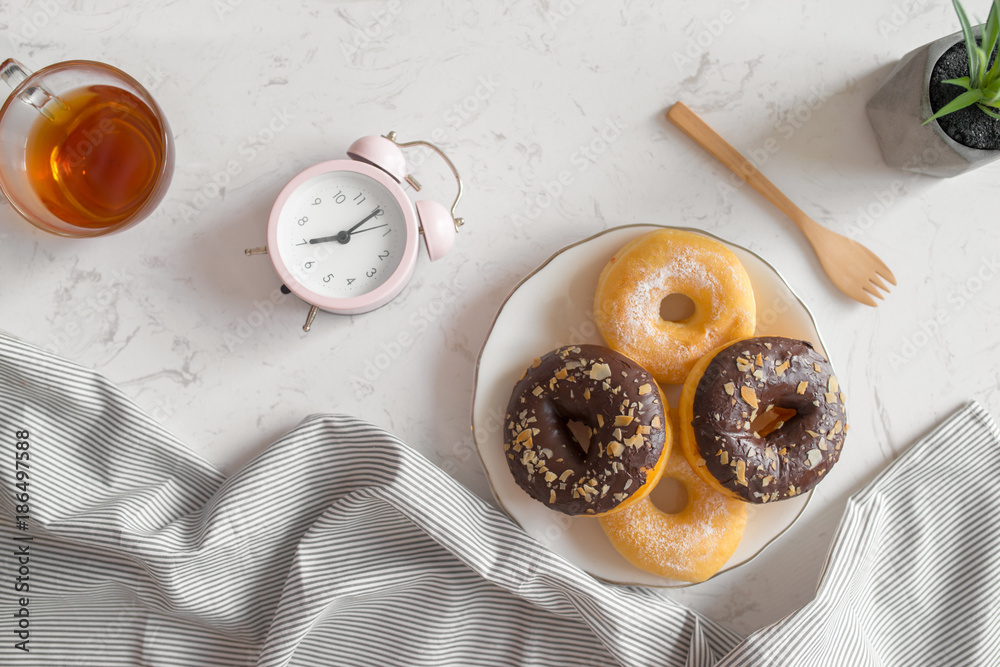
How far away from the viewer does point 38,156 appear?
1154mm

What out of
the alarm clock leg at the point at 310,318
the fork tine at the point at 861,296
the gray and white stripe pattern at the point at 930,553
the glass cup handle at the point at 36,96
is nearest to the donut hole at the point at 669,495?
the gray and white stripe pattern at the point at 930,553

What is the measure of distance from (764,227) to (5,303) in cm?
161

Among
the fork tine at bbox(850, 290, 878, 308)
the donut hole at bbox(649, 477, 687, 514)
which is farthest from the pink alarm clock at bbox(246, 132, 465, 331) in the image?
the fork tine at bbox(850, 290, 878, 308)

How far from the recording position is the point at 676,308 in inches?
51.4

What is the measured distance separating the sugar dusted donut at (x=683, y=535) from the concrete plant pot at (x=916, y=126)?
0.77m

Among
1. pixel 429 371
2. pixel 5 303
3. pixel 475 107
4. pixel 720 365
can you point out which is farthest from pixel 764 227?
pixel 5 303

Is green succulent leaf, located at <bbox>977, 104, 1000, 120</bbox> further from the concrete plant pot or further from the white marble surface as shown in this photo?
the white marble surface

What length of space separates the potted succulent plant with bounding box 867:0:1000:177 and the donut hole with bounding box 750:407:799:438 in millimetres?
567

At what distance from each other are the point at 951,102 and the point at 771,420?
0.66 metres

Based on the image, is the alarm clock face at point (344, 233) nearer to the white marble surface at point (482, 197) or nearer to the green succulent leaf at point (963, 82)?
the white marble surface at point (482, 197)

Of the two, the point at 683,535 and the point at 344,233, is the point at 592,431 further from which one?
the point at 344,233

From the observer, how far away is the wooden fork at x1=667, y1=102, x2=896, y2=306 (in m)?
1.31

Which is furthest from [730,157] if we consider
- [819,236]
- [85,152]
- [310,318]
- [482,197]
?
[85,152]

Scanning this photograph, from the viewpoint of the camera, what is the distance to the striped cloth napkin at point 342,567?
1214mm
